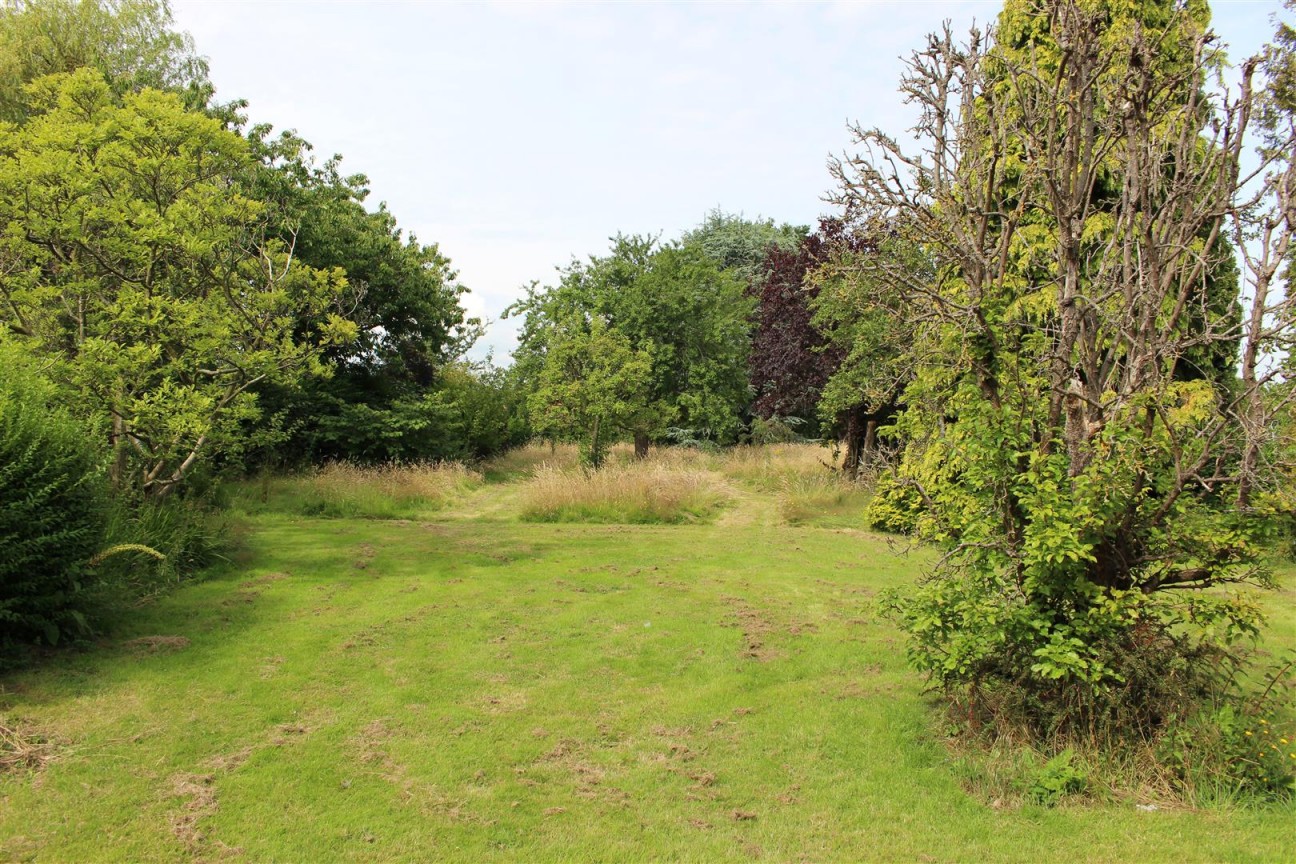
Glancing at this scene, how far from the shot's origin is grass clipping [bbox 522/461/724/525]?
50.1 ft

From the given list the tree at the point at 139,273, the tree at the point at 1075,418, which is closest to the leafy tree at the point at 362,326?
the tree at the point at 139,273

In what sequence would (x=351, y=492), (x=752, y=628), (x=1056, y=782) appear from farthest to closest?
1. (x=351, y=492)
2. (x=752, y=628)
3. (x=1056, y=782)

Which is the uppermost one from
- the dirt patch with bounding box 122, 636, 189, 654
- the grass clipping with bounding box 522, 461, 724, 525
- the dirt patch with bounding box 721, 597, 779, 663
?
the grass clipping with bounding box 522, 461, 724, 525

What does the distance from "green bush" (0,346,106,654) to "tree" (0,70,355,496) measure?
1.86m

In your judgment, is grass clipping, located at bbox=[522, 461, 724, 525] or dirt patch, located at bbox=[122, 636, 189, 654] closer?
dirt patch, located at bbox=[122, 636, 189, 654]

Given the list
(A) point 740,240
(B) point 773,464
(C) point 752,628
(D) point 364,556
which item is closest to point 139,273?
(D) point 364,556

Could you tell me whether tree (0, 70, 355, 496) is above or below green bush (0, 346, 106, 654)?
above

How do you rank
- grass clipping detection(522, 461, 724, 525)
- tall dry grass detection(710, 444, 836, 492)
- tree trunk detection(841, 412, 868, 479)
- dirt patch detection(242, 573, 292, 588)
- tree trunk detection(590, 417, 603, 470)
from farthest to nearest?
1. tree trunk detection(590, 417, 603, 470)
2. tall dry grass detection(710, 444, 836, 492)
3. tree trunk detection(841, 412, 868, 479)
4. grass clipping detection(522, 461, 724, 525)
5. dirt patch detection(242, 573, 292, 588)

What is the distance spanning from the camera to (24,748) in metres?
4.79

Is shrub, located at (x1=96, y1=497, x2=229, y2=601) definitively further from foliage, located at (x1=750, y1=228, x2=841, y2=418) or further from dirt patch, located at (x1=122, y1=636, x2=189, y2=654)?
foliage, located at (x1=750, y1=228, x2=841, y2=418)

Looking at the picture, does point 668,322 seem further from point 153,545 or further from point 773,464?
point 153,545

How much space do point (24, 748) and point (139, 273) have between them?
687 centimetres

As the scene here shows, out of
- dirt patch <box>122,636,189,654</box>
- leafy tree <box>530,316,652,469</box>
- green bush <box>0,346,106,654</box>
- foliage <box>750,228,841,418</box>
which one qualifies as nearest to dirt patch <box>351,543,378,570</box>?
dirt patch <box>122,636,189,654</box>

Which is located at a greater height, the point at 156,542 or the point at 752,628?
the point at 156,542
